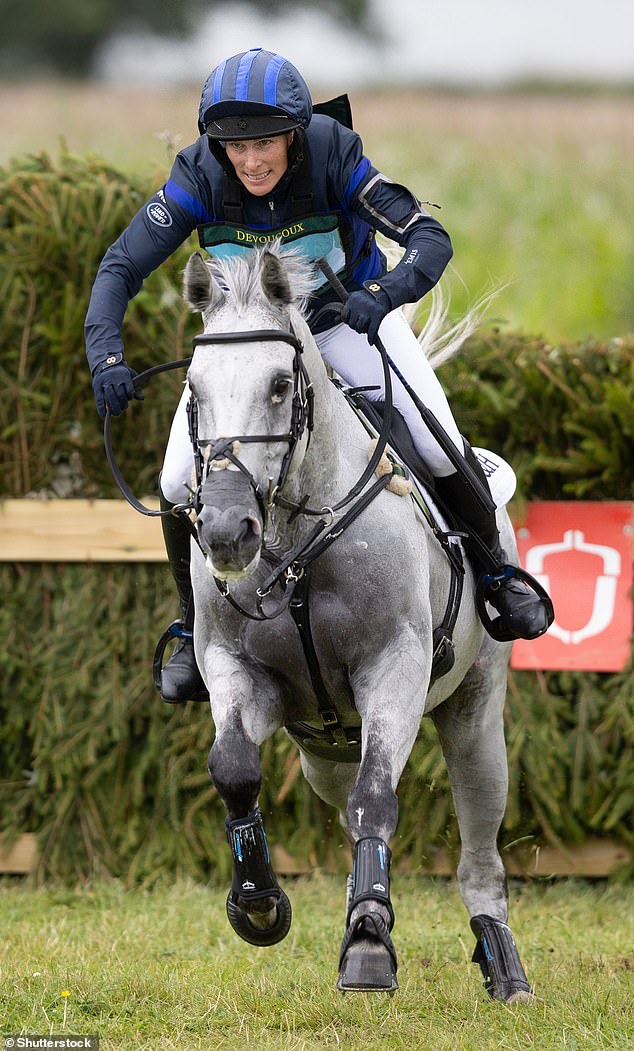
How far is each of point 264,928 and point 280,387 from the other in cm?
181

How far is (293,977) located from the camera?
5.47 m

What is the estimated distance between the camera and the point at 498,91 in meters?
23.2

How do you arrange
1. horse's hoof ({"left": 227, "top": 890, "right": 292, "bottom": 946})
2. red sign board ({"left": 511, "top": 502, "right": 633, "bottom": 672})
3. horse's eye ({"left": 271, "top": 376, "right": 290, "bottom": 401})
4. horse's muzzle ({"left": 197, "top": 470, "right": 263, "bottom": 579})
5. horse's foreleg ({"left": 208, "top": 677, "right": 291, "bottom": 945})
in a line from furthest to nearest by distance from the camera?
red sign board ({"left": 511, "top": 502, "right": 633, "bottom": 672}), horse's hoof ({"left": 227, "top": 890, "right": 292, "bottom": 946}), horse's foreleg ({"left": 208, "top": 677, "right": 291, "bottom": 945}), horse's eye ({"left": 271, "top": 376, "right": 290, "bottom": 401}), horse's muzzle ({"left": 197, "top": 470, "right": 263, "bottom": 579})

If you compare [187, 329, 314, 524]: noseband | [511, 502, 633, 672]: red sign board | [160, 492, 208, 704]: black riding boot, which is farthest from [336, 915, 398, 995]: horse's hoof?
[511, 502, 633, 672]: red sign board

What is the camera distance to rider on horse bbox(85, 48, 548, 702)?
14.4ft

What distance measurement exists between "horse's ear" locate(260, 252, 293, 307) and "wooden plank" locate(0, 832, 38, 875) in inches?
196

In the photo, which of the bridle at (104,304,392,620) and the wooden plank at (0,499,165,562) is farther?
the wooden plank at (0,499,165,562)

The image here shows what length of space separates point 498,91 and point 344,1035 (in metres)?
20.9

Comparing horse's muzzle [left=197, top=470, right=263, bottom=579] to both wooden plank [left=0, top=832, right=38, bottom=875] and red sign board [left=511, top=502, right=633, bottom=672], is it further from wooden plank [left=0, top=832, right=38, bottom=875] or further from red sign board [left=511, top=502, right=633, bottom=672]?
wooden plank [left=0, top=832, right=38, bottom=875]

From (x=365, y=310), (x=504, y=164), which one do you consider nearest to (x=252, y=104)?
(x=365, y=310)

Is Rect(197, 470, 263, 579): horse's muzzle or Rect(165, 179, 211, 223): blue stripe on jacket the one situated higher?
Rect(165, 179, 211, 223): blue stripe on jacket

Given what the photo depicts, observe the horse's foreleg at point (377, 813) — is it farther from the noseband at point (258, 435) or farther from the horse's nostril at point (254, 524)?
the horse's nostril at point (254, 524)

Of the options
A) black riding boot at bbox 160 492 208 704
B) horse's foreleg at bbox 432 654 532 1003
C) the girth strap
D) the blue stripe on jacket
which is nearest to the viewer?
the girth strap

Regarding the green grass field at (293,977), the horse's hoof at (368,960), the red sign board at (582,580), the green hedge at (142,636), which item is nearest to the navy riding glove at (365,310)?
the horse's hoof at (368,960)
